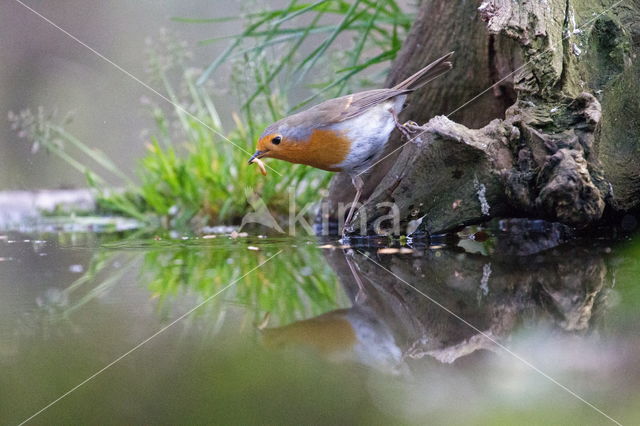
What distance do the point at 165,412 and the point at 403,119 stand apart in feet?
9.53

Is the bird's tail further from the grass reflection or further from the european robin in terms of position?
the grass reflection

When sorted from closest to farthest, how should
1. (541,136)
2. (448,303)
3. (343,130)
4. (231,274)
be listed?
(448,303)
(231,274)
(541,136)
(343,130)

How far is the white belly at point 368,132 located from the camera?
3.35 meters

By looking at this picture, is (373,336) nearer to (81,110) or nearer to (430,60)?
(430,60)

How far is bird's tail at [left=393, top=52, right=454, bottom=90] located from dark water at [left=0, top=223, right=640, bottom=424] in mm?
1065

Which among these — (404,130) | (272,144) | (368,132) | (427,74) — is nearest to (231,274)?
(272,144)

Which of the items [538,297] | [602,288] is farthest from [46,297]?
[602,288]

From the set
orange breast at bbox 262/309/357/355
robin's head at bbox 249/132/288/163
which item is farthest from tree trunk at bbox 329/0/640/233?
orange breast at bbox 262/309/357/355

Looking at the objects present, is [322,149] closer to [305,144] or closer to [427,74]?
[305,144]

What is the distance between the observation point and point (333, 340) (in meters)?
1.58

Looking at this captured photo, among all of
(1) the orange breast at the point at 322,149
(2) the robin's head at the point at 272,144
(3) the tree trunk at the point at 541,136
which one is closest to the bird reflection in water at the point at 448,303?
(3) the tree trunk at the point at 541,136

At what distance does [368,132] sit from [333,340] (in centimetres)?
194

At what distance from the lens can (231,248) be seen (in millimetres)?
3316

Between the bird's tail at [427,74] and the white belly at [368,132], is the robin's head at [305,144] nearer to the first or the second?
the white belly at [368,132]
